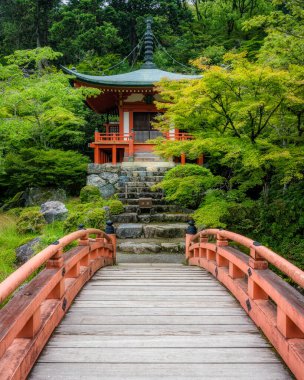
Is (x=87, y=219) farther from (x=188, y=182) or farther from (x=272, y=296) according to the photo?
(x=272, y=296)

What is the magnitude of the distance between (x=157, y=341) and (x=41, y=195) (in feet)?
42.8

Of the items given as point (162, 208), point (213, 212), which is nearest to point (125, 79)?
point (162, 208)

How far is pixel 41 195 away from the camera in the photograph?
48.7 ft

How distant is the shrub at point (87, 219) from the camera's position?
1016 centimetres

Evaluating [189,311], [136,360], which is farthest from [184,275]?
[136,360]

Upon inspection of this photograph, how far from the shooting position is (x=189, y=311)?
3527 millimetres

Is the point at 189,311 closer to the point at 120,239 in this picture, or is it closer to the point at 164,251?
the point at 164,251

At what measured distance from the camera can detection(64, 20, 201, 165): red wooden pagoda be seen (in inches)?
616

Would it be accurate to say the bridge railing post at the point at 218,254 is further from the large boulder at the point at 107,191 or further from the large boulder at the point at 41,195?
the large boulder at the point at 41,195

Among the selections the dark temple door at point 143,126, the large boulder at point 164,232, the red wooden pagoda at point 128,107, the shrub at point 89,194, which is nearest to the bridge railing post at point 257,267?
the large boulder at point 164,232

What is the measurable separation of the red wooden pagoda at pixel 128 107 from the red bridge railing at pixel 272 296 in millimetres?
11449

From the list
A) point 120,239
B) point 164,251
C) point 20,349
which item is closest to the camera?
point 20,349

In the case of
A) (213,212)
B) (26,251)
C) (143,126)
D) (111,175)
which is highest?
(143,126)

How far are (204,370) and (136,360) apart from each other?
0.48 metres
